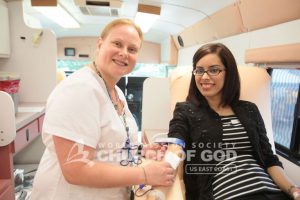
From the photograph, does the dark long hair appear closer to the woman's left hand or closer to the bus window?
the woman's left hand

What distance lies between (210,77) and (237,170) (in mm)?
495

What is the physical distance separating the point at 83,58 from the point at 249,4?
4.55 meters

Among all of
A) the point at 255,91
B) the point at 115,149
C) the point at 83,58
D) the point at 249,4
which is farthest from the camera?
the point at 83,58

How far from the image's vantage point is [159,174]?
0.94m

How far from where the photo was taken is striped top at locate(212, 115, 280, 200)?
3.53 ft

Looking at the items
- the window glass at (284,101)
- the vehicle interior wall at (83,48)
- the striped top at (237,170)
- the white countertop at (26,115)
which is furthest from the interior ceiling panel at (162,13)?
the striped top at (237,170)

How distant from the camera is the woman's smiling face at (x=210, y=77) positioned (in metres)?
1.28

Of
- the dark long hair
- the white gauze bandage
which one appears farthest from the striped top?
the white gauze bandage

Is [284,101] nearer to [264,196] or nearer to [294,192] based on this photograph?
[294,192]

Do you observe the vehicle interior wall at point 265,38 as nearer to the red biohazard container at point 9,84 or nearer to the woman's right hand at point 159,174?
the woman's right hand at point 159,174

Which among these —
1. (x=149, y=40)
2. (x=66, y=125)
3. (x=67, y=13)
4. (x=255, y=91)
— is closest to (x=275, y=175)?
(x=255, y=91)

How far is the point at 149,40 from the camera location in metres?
5.78

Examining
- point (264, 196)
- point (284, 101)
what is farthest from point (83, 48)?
point (264, 196)

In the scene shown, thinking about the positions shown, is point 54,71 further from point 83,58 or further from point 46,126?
point 83,58
